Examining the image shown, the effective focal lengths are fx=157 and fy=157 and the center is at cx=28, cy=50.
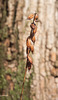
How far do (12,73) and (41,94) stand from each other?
180mm

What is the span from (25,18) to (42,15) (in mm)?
83

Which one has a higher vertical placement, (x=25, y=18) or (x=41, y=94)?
(x=25, y=18)

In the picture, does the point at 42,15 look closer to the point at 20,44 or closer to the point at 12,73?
the point at 20,44

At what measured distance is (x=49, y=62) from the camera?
2.48 ft

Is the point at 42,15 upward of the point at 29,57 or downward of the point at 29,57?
upward

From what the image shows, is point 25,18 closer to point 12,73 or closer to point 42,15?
point 42,15

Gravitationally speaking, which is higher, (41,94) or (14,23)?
(14,23)

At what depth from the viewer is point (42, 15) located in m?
0.75

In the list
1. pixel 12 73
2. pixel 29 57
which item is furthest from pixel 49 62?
pixel 12 73

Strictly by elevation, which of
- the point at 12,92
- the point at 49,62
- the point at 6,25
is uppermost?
the point at 6,25

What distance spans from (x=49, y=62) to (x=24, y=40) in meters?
0.16

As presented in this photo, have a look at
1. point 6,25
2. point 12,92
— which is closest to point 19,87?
point 12,92

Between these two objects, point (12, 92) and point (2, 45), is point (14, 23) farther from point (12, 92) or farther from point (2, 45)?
point (12, 92)

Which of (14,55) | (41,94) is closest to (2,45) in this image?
(14,55)
